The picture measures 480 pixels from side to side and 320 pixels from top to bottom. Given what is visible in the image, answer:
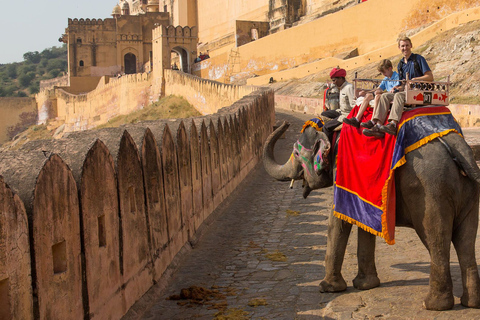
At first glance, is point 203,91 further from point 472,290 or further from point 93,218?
point 472,290

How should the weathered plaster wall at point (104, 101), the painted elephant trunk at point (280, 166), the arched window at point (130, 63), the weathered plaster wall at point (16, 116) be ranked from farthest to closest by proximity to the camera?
1. the arched window at point (130, 63)
2. the weathered plaster wall at point (16, 116)
3. the weathered plaster wall at point (104, 101)
4. the painted elephant trunk at point (280, 166)

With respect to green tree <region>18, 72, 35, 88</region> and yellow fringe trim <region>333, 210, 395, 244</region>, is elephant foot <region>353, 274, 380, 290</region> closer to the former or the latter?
yellow fringe trim <region>333, 210, 395, 244</region>

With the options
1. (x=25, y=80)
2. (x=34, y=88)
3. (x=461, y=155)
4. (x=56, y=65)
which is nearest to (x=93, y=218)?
(x=461, y=155)

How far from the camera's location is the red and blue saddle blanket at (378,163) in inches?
205

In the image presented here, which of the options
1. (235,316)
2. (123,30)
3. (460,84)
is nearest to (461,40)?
(460,84)

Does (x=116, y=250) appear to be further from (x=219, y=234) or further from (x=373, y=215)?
(x=219, y=234)

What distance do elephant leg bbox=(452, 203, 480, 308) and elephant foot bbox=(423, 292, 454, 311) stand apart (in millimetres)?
125

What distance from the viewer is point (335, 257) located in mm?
5820

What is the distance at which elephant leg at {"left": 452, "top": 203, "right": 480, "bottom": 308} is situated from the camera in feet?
16.3

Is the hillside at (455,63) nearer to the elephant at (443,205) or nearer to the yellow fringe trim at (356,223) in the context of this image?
the yellow fringe trim at (356,223)

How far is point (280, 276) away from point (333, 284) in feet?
2.44

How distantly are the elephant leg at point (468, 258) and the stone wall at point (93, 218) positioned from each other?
8.89 ft

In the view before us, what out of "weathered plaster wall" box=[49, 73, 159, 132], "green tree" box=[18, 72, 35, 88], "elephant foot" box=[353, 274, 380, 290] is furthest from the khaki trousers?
"green tree" box=[18, 72, 35, 88]

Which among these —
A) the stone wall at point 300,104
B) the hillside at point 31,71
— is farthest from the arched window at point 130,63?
the stone wall at point 300,104
